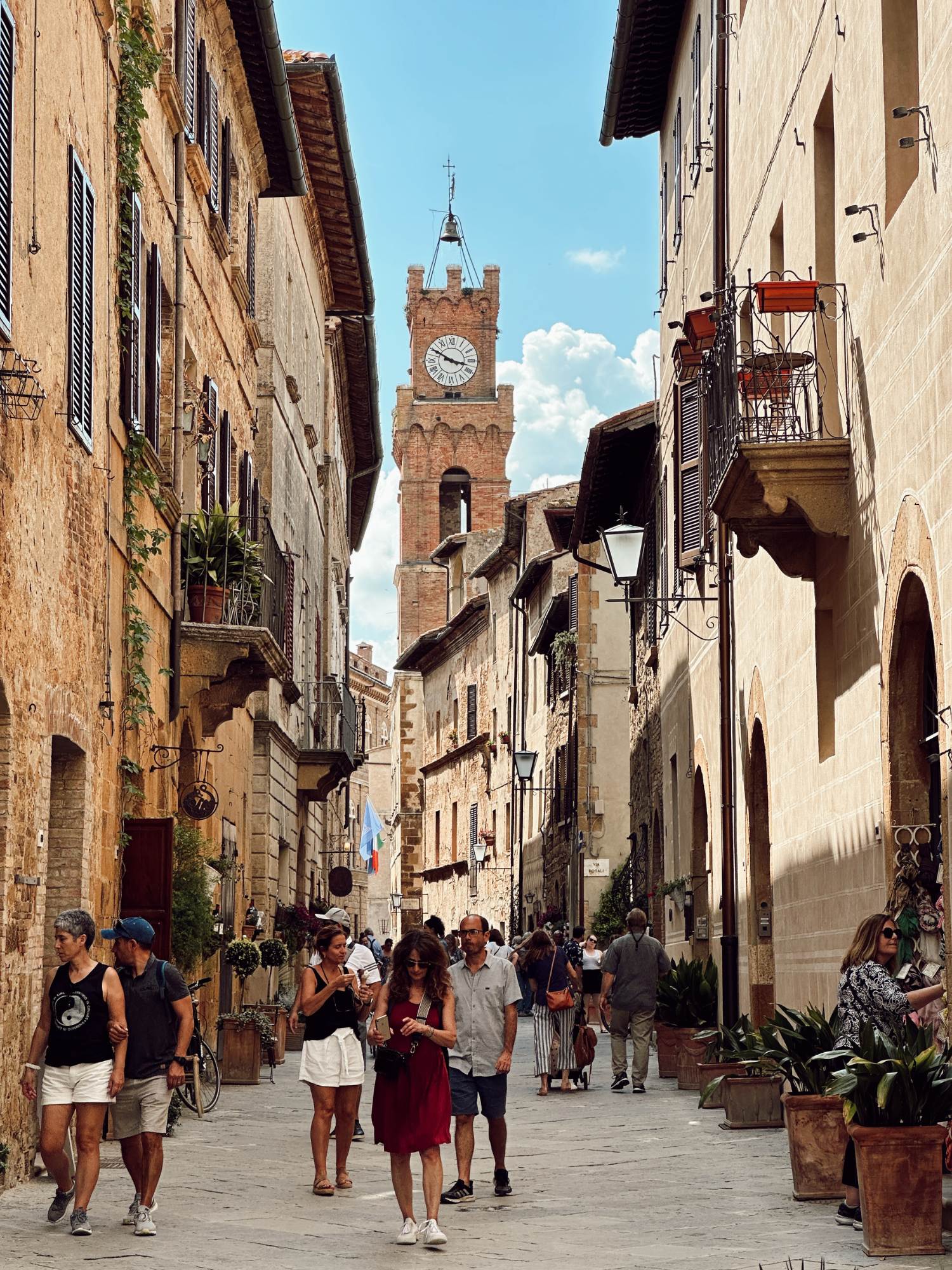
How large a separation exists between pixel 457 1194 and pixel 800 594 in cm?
519

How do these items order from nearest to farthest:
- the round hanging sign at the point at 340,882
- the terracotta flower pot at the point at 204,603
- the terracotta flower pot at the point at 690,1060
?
the terracotta flower pot at the point at 204,603
the terracotta flower pot at the point at 690,1060
the round hanging sign at the point at 340,882

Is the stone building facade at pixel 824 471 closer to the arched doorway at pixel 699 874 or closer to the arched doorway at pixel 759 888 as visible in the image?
the arched doorway at pixel 759 888

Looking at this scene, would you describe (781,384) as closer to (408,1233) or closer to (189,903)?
(408,1233)

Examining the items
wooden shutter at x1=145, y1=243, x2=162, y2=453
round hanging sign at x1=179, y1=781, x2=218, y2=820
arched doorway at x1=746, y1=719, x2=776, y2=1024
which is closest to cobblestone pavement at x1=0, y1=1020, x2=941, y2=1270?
arched doorway at x1=746, y1=719, x2=776, y2=1024

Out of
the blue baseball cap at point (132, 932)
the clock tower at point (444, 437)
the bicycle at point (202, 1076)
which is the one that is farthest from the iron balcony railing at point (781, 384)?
the clock tower at point (444, 437)

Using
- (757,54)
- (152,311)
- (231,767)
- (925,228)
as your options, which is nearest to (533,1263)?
(925,228)

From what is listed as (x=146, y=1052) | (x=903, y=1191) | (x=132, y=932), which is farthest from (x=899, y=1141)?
(x=132, y=932)

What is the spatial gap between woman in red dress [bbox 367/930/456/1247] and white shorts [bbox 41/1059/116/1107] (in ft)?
4.32

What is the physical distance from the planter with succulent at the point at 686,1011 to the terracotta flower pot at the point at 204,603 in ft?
18.9

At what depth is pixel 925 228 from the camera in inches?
365

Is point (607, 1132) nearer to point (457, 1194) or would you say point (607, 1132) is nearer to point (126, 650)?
point (457, 1194)

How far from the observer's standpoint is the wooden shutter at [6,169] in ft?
31.6

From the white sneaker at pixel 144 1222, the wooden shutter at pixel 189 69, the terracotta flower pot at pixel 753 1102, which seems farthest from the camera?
the wooden shutter at pixel 189 69

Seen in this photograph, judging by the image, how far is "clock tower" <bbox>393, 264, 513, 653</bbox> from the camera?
7488 cm
